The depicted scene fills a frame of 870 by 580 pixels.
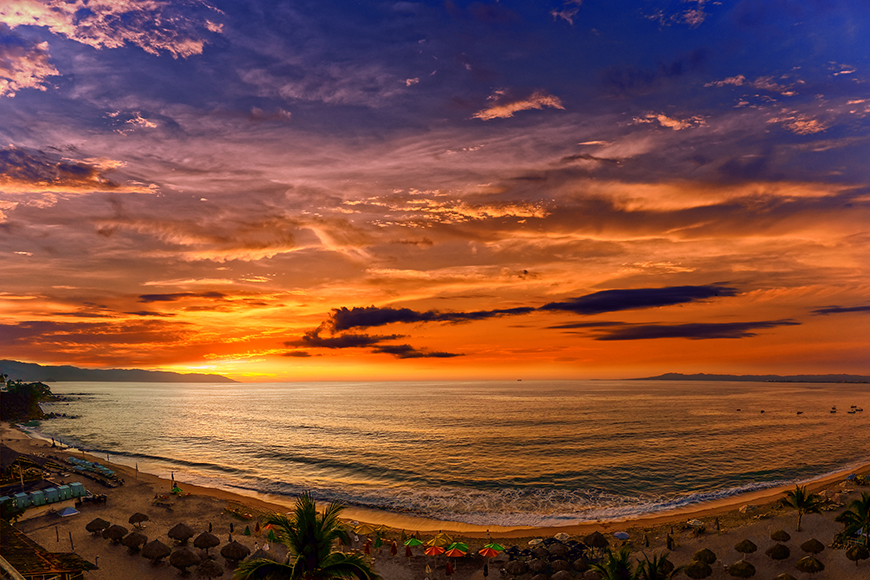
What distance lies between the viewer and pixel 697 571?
102 feet

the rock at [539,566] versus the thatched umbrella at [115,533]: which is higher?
the rock at [539,566]

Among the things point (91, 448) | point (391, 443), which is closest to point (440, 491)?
point (391, 443)

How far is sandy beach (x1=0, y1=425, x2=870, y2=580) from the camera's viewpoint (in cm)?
3462

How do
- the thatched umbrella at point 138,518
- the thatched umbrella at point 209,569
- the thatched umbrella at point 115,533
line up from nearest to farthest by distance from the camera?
the thatched umbrella at point 209,569
the thatched umbrella at point 115,533
the thatched umbrella at point 138,518

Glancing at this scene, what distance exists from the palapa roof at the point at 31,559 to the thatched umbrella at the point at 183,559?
6436 mm

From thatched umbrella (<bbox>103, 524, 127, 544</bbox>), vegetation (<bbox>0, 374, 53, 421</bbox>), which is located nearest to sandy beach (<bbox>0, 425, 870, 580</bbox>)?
thatched umbrella (<bbox>103, 524, 127, 544</bbox>)

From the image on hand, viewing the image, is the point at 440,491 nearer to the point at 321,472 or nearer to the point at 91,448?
the point at 321,472

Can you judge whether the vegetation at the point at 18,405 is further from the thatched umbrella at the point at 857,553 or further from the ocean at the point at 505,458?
the thatched umbrella at the point at 857,553

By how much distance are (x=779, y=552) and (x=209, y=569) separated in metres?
43.6

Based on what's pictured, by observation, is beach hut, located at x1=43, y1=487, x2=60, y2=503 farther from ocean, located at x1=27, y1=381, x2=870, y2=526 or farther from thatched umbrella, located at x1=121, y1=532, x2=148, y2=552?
thatched umbrella, located at x1=121, y1=532, x2=148, y2=552

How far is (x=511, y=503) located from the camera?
53.7m

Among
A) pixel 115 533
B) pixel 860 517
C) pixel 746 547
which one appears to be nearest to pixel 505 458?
pixel 746 547

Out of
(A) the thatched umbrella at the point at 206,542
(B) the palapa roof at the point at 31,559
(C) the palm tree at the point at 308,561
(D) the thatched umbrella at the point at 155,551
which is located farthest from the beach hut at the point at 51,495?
(C) the palm tree at the point at 308,561

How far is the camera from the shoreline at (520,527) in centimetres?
4478
